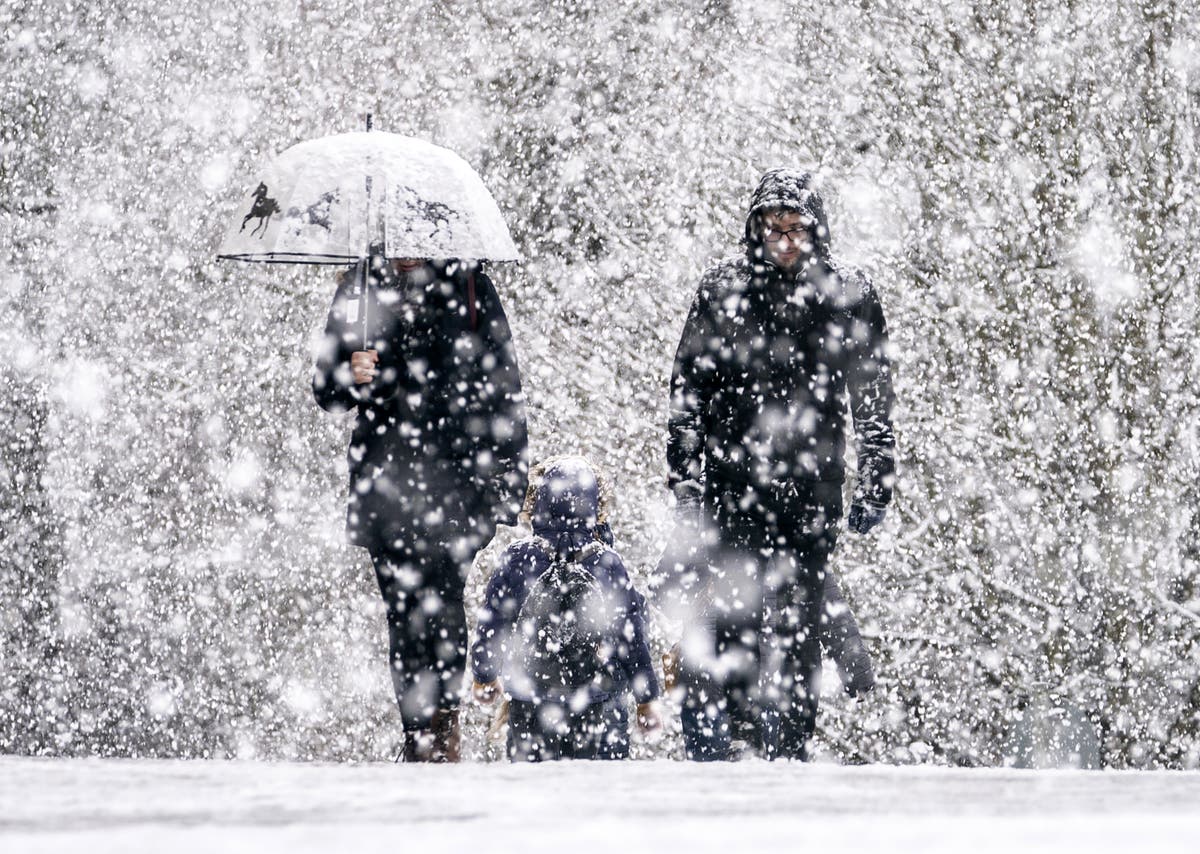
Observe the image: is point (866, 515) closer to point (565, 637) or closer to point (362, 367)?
point (565, 637)


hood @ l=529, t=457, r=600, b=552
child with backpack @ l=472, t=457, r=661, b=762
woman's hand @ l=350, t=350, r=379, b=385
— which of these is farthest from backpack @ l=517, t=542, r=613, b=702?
woman's hand @ l=350, t=350, r=379, b=385

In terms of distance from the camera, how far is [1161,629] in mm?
4871

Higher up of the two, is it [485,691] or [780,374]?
[780,374]

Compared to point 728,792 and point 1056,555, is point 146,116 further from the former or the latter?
point 728,792

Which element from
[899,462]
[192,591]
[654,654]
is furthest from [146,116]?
→ [899,462]

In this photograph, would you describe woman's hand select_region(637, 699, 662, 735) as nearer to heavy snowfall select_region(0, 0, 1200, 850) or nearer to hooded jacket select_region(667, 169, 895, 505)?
hooded jacket select_region(667, 169, 895, 505)

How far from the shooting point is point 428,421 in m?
3.85

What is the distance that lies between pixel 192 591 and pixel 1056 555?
3.22 meters

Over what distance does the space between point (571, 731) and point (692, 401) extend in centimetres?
103

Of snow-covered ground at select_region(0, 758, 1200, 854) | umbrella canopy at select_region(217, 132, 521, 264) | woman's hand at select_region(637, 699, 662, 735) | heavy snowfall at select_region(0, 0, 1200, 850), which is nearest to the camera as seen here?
snow-covered ground at select_region(0, 758, 1200, 854)

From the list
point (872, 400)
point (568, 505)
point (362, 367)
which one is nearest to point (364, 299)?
point (362, 367)

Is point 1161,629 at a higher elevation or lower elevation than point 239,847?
lower

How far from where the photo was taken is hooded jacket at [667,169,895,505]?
384 centimetres

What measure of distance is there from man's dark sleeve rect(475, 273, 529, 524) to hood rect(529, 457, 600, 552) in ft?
0.24
